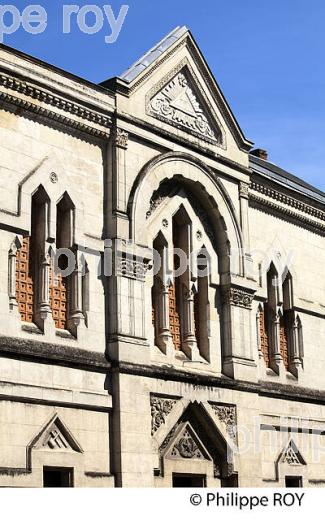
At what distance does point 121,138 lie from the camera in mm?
20875

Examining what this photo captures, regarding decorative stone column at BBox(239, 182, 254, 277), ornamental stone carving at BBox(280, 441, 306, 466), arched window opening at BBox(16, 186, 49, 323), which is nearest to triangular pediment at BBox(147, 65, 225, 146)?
decorative stone column at BBox(239, 182, 254, 277)

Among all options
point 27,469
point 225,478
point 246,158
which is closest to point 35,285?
point 27,469

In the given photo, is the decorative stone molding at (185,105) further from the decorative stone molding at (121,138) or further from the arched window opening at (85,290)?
the arched window opening at (85,290)

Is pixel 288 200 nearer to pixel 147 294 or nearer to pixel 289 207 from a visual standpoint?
pixel 289 207

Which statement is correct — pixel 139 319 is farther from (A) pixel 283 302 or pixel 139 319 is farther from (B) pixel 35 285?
(A) pixel 283 302

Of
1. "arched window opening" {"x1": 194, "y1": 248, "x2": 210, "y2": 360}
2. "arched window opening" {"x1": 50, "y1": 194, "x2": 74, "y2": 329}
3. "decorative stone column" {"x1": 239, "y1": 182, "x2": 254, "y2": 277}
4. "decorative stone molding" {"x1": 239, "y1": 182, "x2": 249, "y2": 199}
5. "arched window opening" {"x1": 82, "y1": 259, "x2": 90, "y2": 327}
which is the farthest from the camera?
"decorative stone molding" {"x1": 239, "y1": 182, "x2": 249, "y2": 199}

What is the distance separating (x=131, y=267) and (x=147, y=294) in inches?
34.9

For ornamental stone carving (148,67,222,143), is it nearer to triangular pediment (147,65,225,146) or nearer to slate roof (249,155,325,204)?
triangular pediment (147,65,225,146)

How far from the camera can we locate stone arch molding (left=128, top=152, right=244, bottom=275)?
2089cm

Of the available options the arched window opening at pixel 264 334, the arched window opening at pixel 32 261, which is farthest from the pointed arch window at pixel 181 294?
the arched window opening at pixel 32 261

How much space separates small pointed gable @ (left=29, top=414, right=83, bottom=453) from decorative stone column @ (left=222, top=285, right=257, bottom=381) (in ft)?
16.7

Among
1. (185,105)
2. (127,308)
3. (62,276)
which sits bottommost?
(127,308)

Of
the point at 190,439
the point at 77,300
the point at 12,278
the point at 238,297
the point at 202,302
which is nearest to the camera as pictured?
the point at 12,278

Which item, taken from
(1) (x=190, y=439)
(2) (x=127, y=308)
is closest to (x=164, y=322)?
(2) (x=127, y=308)
